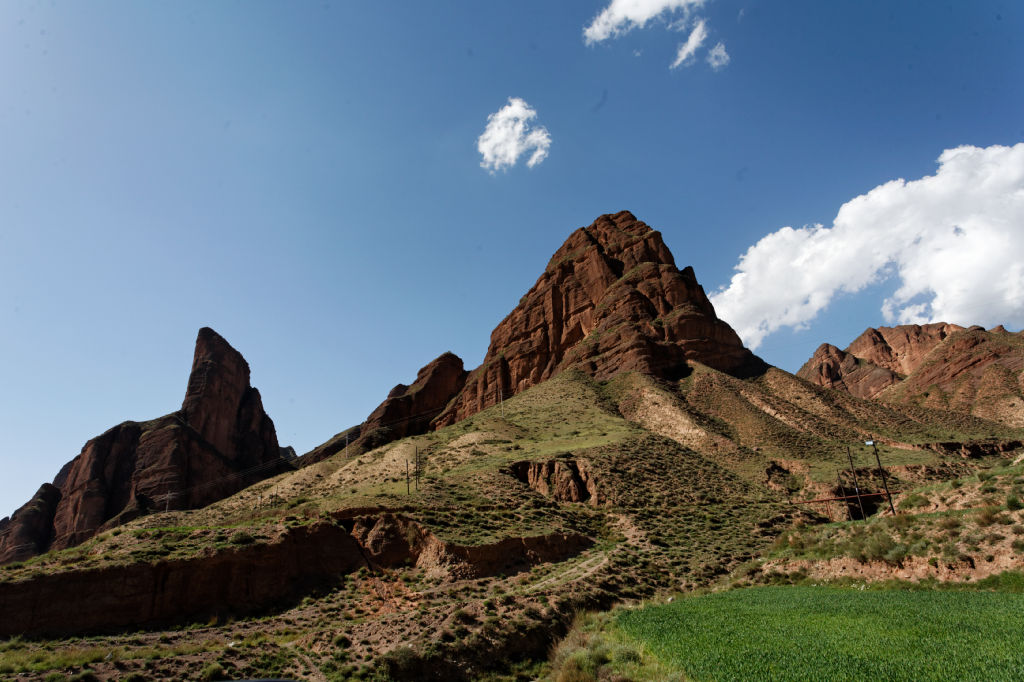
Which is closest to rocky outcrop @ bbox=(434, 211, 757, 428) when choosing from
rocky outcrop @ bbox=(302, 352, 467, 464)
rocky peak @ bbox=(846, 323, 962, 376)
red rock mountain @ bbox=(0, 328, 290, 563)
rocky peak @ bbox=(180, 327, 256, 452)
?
rocky outcrop @ bbox=(302, 352, 467, 464)

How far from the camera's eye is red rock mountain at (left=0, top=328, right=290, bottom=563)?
91750 millimetres

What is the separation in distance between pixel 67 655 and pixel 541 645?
769 inches

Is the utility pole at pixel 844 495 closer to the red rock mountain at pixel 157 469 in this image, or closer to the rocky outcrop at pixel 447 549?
the rocky outcrop at pixel 447 549

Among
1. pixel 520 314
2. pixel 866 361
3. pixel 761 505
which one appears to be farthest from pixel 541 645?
pixel 866 361

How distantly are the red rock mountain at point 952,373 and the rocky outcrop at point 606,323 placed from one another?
36.7 metres

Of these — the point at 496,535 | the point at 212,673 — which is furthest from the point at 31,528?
the point at 212,673

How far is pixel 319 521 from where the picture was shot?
35.8 m

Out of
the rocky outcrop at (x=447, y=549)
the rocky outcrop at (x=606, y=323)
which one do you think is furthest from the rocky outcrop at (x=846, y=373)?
the rocky outcrop at (x=447, y=549)

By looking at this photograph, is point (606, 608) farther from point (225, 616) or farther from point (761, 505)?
point (761, 505)

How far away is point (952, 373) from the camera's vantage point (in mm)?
101000

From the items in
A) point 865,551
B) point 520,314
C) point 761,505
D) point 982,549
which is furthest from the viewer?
point 520,314

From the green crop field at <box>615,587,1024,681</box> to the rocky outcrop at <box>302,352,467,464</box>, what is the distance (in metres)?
89.0

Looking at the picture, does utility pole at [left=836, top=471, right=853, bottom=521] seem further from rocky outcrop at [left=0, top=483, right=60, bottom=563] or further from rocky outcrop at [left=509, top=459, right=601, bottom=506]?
rocky outcrop at [left=0, top=483, right=60, bottom=563]

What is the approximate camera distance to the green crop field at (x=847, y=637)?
1248 centimetres
